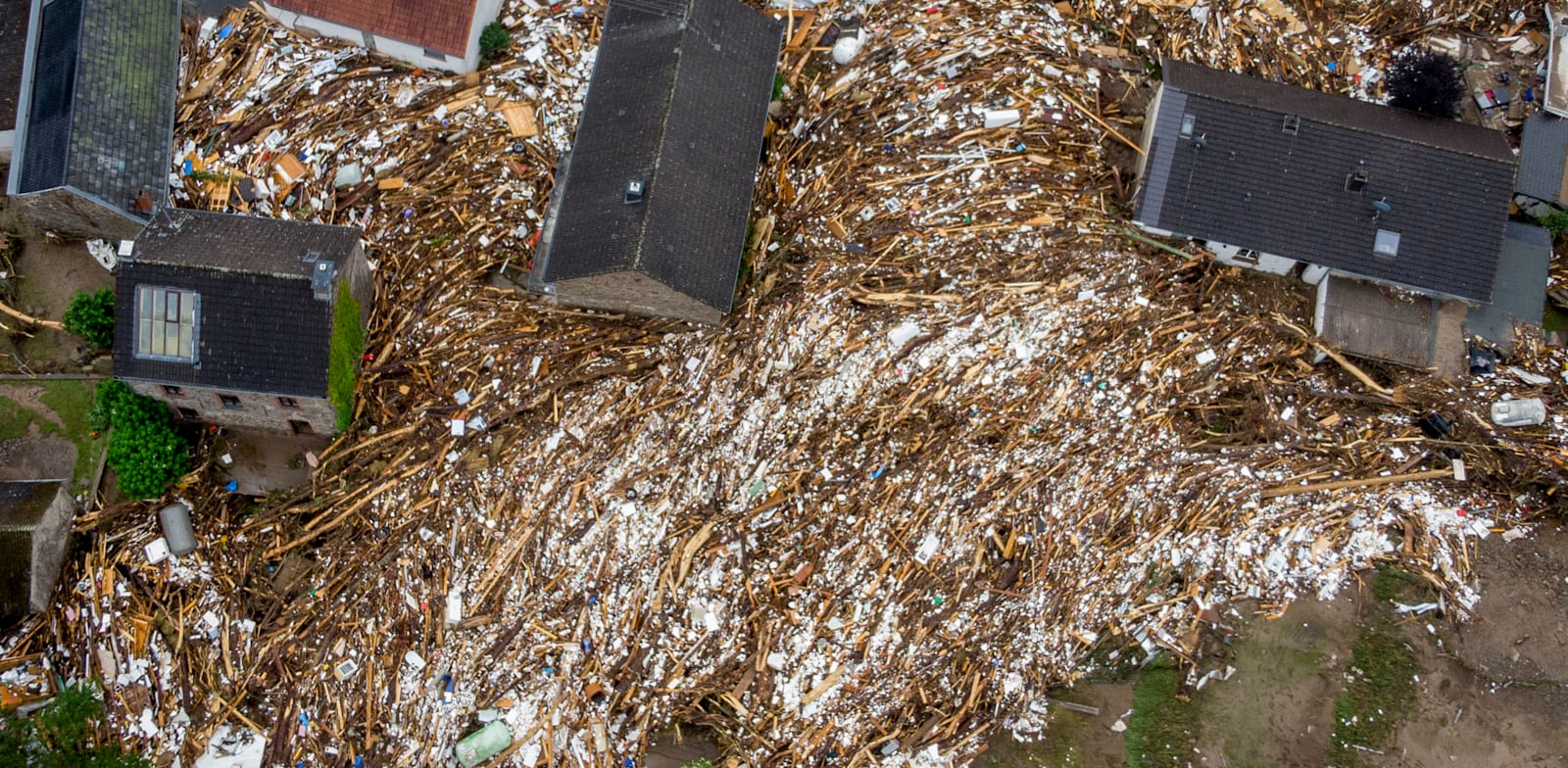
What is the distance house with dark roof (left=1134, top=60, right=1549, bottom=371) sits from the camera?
23.4 m

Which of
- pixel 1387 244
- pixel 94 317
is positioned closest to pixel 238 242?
pixel 94 317

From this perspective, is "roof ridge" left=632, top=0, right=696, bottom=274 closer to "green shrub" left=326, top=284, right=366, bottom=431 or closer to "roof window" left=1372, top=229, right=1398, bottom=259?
"green shrub" left=326, top=284, right=366, bottom=431

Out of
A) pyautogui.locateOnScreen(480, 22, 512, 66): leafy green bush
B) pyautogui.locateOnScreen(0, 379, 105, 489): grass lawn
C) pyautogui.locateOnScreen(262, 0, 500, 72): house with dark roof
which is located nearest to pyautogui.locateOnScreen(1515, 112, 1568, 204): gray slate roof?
pyautogui.locateOnScreen(480, 22, 512, 66): leafy green bush

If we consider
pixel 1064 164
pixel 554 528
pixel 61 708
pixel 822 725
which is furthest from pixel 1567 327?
pixel 61 708

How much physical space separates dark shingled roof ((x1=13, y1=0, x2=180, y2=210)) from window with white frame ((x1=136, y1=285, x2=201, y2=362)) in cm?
429

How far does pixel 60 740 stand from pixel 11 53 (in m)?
16.2

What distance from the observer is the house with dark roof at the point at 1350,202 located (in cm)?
2338

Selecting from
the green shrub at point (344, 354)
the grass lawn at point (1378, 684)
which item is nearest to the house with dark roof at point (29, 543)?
the green shrub at point (344, 354)

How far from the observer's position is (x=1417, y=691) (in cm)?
2153

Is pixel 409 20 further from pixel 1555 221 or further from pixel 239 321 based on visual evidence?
pixel 1555 221

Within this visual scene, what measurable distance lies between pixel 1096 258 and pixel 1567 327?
1109 centimetres

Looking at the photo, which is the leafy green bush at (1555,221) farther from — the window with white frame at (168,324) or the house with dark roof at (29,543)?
the house with dark roof at (29,543)

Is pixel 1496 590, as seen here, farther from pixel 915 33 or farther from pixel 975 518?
pixel 915 33

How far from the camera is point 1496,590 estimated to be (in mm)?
22219
